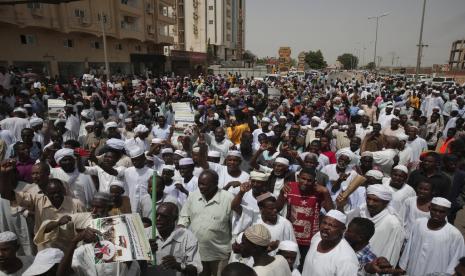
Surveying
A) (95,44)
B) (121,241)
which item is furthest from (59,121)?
(95,44)

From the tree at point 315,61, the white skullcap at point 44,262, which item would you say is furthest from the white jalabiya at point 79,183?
the tree at point 315,61

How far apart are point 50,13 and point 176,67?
2341cm

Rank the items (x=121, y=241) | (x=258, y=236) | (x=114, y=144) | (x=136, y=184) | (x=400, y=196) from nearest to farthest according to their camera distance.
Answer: (x=121, y=241)
(x=258, y=236)
(x=400, y=196)
(x=136, y=184)
(x=114, y=144)

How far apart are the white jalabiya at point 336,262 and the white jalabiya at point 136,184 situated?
2601mm

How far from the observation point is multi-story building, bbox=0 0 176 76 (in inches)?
915

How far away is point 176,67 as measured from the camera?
4784cm

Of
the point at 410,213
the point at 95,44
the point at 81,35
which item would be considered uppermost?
the point at 81,35

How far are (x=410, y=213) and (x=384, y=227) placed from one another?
34.7 inches

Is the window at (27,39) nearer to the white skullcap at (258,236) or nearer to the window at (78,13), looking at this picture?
the window at (78,13)

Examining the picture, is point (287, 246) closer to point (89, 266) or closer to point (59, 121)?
point (89, 266)

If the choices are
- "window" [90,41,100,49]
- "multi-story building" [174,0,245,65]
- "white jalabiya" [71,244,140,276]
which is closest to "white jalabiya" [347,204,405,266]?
"white jalabiya" [71,244,140,276]

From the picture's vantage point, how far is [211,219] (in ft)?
12.3

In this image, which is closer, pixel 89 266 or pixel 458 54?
pixel 89 266

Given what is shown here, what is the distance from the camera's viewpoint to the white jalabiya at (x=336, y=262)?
8.98ft
